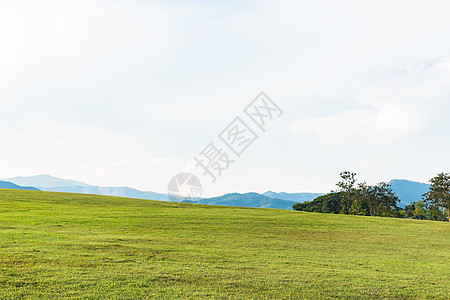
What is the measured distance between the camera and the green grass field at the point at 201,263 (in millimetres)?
8633

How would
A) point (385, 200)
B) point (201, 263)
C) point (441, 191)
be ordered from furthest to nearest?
Result: point (385, 200) → point (441, 191) → point (201, 263)

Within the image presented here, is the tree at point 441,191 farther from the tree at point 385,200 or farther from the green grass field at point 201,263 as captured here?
the green grass field at point 201,263

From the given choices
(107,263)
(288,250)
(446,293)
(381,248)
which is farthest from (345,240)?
(107,263)

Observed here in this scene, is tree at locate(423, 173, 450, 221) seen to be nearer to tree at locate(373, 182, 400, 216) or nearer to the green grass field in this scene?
tree at locate(373, 182, 400, 216)

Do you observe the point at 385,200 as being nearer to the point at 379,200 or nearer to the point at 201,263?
the point at 379,200

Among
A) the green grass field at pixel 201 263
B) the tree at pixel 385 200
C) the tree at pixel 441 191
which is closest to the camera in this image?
the green grass field at pixel 201 263

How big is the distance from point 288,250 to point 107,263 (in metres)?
8.33

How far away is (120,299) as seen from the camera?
7801 mm

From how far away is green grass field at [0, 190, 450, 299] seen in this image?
863 centimetres

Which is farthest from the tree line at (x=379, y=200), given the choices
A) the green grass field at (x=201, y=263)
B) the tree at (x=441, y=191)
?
the green grass field at (x=201, y=263)

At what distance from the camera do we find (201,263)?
1159 cm

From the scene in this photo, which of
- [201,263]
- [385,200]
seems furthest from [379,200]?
[201,263]

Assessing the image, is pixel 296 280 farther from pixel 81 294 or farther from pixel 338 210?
pixel 338 210

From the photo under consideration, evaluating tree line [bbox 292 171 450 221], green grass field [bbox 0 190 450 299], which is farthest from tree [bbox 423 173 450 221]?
green grass field [bbox 0 190 450 299]
